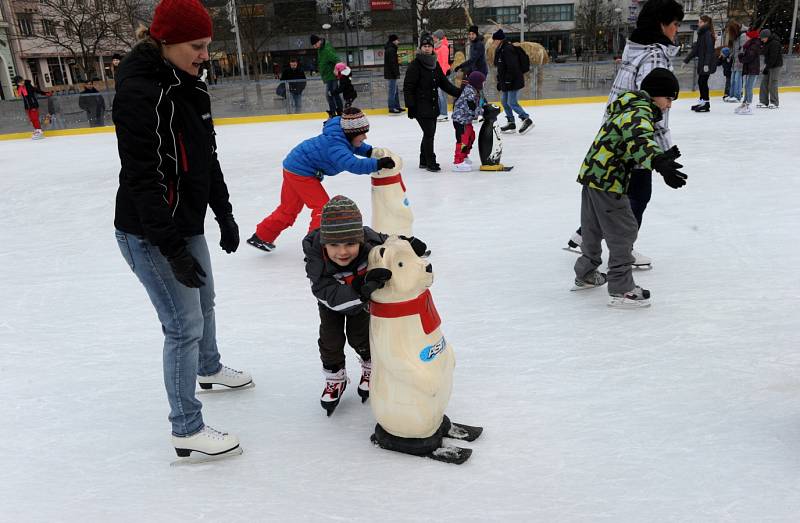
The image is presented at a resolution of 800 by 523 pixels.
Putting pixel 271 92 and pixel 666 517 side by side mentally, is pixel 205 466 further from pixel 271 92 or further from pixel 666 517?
pixel 271 92

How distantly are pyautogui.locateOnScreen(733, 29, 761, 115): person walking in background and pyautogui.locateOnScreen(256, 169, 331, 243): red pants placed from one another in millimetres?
8422

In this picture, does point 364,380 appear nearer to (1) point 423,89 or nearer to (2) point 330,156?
(2) point 330,156

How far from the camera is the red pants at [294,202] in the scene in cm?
398

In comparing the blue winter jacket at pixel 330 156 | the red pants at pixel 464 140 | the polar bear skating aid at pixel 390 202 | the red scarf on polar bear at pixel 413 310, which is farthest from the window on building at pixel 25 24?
the red scarf on polar bear at pixel 413 310

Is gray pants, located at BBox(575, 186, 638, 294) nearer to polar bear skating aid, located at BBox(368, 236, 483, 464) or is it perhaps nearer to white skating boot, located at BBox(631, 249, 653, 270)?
white skating boot, located at BBox(631, 249, 653, 270)

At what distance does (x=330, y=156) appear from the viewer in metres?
3.80

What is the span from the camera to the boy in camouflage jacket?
283cm

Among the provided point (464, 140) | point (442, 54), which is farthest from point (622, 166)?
point (442, 54)

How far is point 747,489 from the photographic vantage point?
1.79 metres

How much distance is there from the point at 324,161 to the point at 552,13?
4781 cm

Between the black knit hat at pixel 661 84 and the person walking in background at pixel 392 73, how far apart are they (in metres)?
9.01

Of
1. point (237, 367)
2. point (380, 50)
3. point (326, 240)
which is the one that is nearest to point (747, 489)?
point (326, 240)

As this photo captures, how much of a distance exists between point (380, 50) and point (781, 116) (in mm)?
31079

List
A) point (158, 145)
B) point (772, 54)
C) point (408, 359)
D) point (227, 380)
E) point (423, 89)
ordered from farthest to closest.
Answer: point (772, 54) < point (423, 89) < point (227, 380) < point (408, 359) < point (158, 145)
